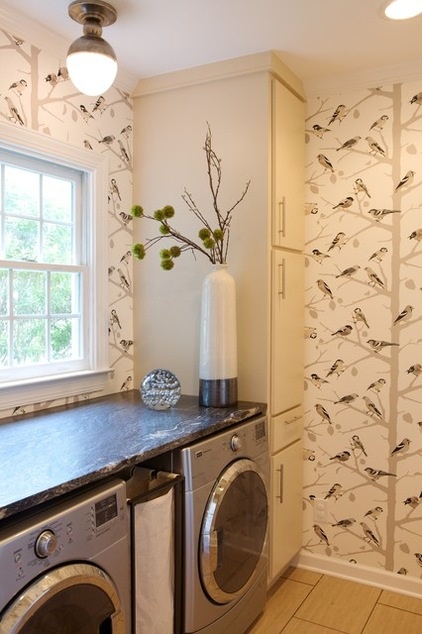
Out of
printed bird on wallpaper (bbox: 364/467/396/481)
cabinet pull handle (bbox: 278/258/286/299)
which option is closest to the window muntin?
cabinet pull handle (bbox: 278/258/286/299)

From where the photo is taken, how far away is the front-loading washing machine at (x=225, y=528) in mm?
1777

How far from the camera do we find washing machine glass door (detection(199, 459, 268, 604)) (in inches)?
72.0

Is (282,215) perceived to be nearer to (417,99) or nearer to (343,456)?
(417,99)

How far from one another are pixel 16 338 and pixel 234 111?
1418 millimetres

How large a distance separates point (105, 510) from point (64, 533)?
16 centimetres

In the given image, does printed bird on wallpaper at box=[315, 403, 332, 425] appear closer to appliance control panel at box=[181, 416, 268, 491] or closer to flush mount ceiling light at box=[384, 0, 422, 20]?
appliance control panel at box=[181, 416, 268, 491]

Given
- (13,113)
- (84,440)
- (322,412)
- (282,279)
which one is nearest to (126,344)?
(282,279)

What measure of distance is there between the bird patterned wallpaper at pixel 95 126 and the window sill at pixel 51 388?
3 cm

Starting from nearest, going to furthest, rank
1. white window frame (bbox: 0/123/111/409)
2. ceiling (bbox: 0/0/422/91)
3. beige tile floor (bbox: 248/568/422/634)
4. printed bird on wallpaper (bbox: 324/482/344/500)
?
ceiling (bbox: 0/0/422/91)
white window frame (bbox: 0/123/111/409)
beige tile floor (bbox: 248/568/422/634)
printed bird on wallpaper (bbox: 324/482/344/500)

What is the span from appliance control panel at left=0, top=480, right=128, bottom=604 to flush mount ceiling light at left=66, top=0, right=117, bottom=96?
1.39 m

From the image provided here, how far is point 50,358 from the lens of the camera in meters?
2.28

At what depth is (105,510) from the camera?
4.59 feet

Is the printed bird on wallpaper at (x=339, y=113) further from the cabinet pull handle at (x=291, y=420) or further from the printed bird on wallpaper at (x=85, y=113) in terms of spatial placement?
the cabinet pull handle at (x=291, y=420)

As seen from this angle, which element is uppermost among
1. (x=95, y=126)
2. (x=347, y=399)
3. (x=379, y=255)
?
(x=95, y=126)
